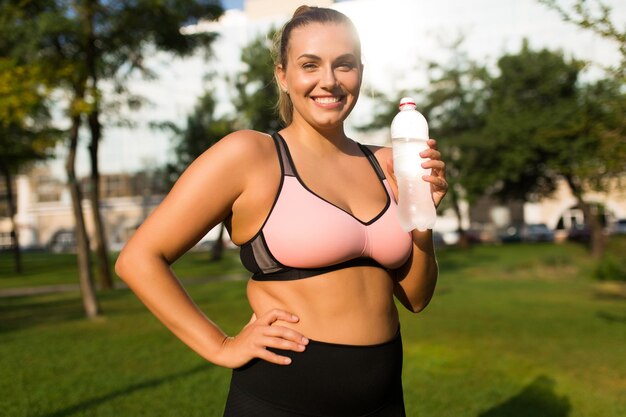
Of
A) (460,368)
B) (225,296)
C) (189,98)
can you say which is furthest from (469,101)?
(460,368)

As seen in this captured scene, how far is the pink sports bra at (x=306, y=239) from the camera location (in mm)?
1986

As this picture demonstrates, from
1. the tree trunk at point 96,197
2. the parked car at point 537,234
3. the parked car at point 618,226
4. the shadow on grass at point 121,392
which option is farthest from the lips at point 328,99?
the parked car at point 537,234

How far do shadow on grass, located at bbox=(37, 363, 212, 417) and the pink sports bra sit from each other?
18.2 feet

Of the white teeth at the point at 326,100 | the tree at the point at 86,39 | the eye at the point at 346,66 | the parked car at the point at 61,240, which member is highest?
the tree at the point at 86,39

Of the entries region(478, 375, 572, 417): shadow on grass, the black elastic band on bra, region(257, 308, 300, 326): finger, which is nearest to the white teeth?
the black elastic band on bra

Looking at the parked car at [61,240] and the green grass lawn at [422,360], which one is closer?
the green grass lawn at [422,360]

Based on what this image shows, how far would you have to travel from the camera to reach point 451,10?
140ft

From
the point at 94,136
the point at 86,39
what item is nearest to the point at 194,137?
the point at 94,136

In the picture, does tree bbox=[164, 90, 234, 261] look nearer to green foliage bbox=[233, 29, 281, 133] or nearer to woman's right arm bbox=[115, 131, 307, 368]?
green foliage bbox=[233, 29, 281, 133]

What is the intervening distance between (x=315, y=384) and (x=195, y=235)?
0.59 m

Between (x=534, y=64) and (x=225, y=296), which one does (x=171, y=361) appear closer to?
(x=225, y=296)

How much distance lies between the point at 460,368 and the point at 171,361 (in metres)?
4.02

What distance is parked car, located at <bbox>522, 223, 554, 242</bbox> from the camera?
57.1 metres

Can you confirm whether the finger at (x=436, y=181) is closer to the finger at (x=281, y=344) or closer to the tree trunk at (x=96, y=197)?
the finger at (x=281, y=344)
